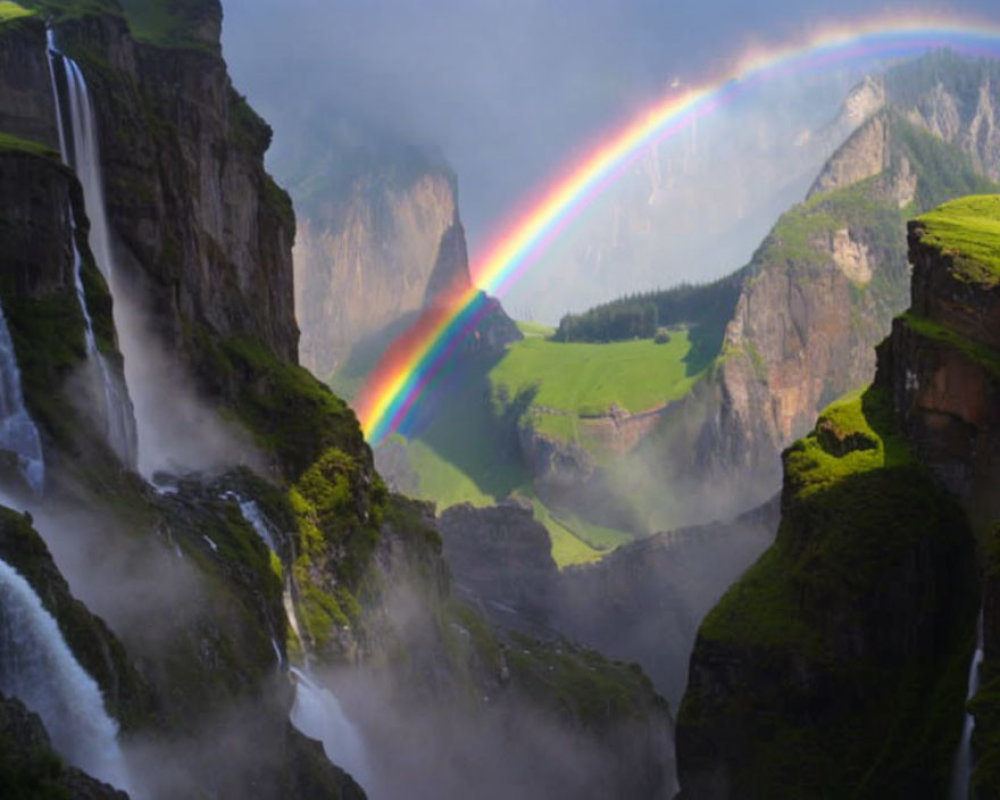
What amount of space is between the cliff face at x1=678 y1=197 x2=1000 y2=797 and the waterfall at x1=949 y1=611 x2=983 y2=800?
135 inches

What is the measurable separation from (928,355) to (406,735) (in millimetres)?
45534

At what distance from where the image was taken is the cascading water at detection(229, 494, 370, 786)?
78.8 metres

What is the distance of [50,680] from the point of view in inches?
1880

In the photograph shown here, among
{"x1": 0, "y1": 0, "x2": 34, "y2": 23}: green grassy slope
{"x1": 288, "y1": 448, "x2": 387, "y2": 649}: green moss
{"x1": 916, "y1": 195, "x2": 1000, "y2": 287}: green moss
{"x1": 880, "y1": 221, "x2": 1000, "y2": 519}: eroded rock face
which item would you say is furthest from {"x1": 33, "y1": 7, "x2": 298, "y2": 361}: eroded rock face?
{"x1": 916, "y1": 195, "x2": 1000, "y2": 287}: green moss

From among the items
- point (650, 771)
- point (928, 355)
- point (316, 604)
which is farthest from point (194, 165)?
point (650, 771)

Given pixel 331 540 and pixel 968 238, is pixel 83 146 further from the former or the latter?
pixel 968 238

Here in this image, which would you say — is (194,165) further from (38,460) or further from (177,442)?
(38,460)

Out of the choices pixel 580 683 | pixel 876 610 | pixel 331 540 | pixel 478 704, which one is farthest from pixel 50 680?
pixel 580 683

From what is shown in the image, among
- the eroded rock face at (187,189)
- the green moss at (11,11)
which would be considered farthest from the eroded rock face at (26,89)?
the green moss at (11,11)

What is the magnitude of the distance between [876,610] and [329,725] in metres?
35.3

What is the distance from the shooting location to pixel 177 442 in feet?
290

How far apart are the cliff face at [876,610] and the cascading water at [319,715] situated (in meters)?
23.4

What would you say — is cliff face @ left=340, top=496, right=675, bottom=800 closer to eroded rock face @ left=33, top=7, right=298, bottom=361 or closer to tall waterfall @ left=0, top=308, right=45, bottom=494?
eroded rock face @ left=33, top=7, right=298, bottom=361

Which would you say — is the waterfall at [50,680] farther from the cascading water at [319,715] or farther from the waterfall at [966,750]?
the waterfall at [966,750]
